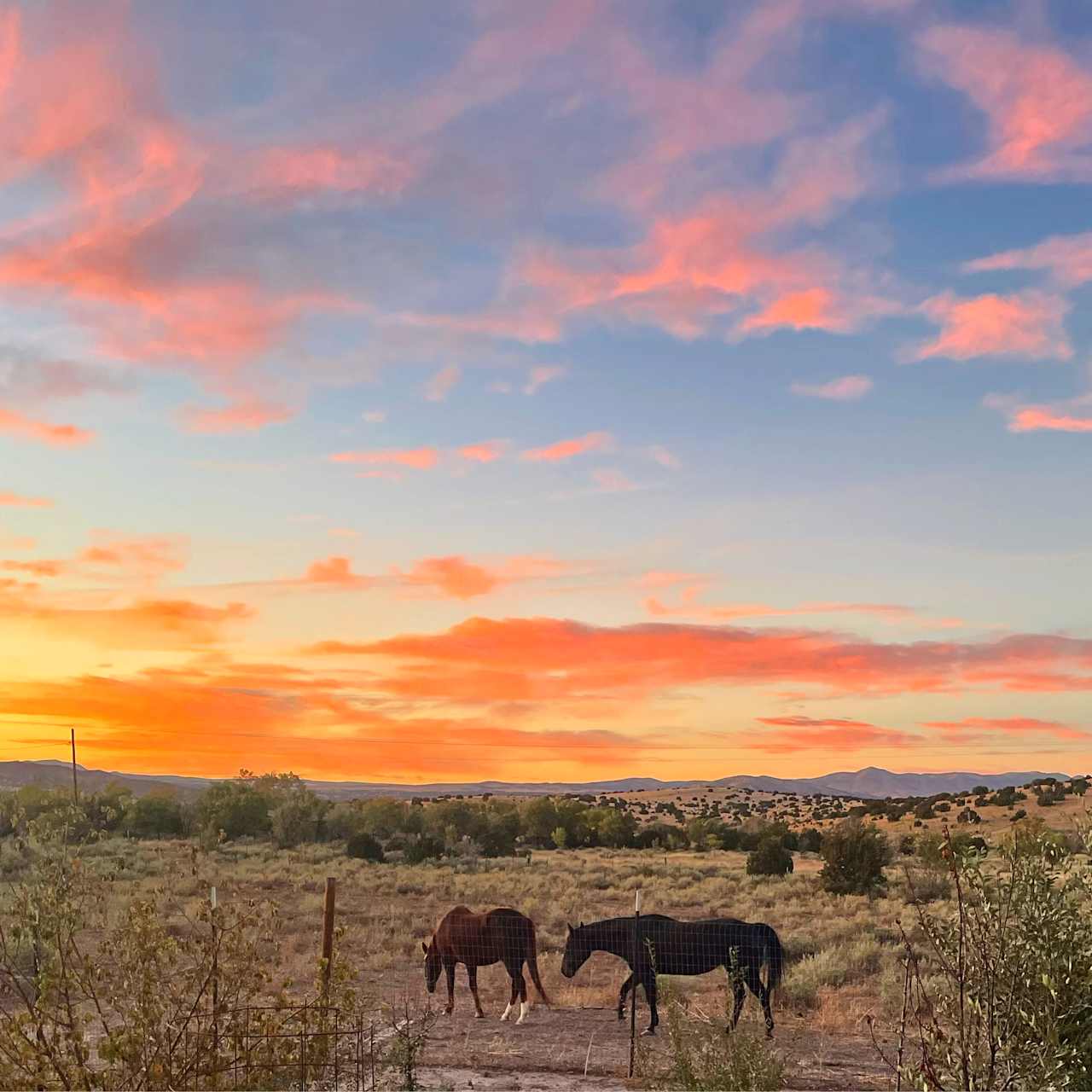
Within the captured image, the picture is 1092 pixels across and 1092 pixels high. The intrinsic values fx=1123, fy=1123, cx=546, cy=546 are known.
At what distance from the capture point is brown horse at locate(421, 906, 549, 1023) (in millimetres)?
16391

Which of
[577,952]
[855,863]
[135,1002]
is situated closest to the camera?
[135,1002]

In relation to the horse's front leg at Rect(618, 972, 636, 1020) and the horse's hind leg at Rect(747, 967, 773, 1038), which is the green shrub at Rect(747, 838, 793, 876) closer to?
the horse's front leg at Rect(618, 972, 636, 1020)

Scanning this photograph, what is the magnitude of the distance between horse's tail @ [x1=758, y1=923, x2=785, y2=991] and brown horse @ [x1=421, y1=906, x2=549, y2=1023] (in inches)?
133

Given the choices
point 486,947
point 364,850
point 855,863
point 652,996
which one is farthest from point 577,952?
point 364,850

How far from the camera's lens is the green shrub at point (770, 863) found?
37625 millimetres

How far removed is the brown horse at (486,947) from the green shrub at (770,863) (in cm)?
2200

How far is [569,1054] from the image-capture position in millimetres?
14367

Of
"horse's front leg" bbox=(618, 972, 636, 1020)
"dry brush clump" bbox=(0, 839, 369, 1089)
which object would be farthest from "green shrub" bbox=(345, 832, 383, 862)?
"dry brush clump" bbox=(0, 839, 369, 1089)

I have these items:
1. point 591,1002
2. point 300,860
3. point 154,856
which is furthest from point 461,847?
point 591,1002

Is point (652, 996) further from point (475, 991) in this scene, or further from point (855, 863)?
point (855, 863)

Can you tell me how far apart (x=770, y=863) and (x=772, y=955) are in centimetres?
2365

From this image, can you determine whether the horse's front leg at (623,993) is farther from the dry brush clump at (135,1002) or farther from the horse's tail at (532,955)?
the dry brush clump at (135,1002)

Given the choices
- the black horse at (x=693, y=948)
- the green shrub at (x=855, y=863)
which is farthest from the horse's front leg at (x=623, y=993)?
the green shrub at (x=855, y=863)

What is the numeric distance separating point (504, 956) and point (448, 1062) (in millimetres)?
2741
